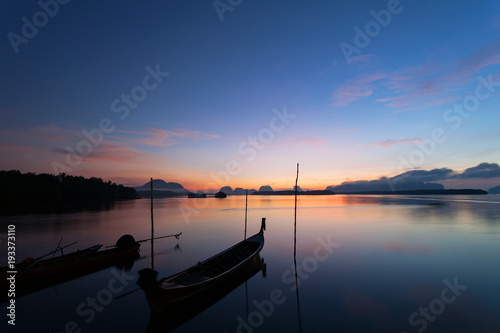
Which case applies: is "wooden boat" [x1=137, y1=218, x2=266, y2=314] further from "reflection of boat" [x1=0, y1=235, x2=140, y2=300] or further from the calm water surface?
"reflection of boat" [x1=0, y1=235, x2=140, y2=300]

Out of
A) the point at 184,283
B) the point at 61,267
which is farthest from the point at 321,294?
the point at 61,267

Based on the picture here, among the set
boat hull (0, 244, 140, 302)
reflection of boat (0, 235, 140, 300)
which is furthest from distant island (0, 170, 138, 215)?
boat hull (0, 244, 140, 302)

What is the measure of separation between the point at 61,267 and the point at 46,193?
95.3 metres

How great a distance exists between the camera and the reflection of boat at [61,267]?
14.9m

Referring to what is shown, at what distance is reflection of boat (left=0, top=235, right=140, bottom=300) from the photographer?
1487cm

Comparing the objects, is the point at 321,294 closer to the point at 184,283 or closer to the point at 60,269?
the point at 184,283

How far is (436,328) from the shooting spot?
36.8 feet

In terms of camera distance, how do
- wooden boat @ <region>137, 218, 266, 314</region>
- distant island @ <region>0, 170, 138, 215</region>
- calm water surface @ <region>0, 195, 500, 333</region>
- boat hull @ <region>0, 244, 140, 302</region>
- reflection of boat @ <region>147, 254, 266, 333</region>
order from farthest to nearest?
distant island @ <region>0, 170, 138, 215</region>
boat hull @ <region>0, 244, 140, 302</region>
calm water surface @ <region>0, 195, 500, 333</region>
reflection of boat @ <region>147, 254, 266, 333</region>
wooden boat @ <region>137, 218, 266, 314</region>

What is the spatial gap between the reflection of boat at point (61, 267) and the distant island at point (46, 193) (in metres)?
55.8

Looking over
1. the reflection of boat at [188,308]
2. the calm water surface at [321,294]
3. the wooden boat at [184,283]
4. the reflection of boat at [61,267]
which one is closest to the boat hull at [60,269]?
the reflection of boat at [61,267]

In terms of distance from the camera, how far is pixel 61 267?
54.6 feet

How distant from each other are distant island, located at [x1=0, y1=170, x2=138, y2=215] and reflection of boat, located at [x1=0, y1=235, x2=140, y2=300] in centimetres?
5583

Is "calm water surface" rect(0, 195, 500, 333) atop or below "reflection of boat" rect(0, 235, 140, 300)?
below

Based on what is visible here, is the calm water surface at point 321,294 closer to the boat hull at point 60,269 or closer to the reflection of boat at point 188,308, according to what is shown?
the reflection of boat at point 188,308
